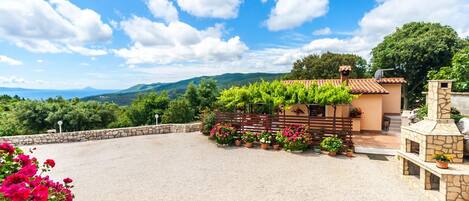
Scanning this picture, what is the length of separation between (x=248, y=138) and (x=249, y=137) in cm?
7

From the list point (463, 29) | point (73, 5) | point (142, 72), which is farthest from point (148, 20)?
point (463, 29)

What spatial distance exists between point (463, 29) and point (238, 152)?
24.9 meters

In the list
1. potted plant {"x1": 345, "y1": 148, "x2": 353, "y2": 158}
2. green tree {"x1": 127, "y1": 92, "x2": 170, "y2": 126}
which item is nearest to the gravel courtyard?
potted plant {"x1": 345, "y1": 148, "x2": 353, "y2": 158}

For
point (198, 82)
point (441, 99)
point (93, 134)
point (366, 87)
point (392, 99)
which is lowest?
point (93, 134)

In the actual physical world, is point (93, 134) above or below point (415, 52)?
below

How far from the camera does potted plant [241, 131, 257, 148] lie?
1048cm

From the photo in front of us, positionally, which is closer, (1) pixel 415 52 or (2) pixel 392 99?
(2) pixel 392 99

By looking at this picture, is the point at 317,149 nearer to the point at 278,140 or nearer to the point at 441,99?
the point at 278,140

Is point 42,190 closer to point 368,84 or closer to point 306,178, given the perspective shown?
→ point 306,178

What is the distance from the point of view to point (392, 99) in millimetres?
14000

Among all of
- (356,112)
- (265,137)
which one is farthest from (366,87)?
(265,137)

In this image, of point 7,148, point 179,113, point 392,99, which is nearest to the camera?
point 7,148

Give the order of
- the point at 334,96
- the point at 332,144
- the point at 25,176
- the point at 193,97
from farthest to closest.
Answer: the point at 193,97
the point at 334,96
the point at 332,144
the point at 25,176

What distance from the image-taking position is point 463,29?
65.8 feet
